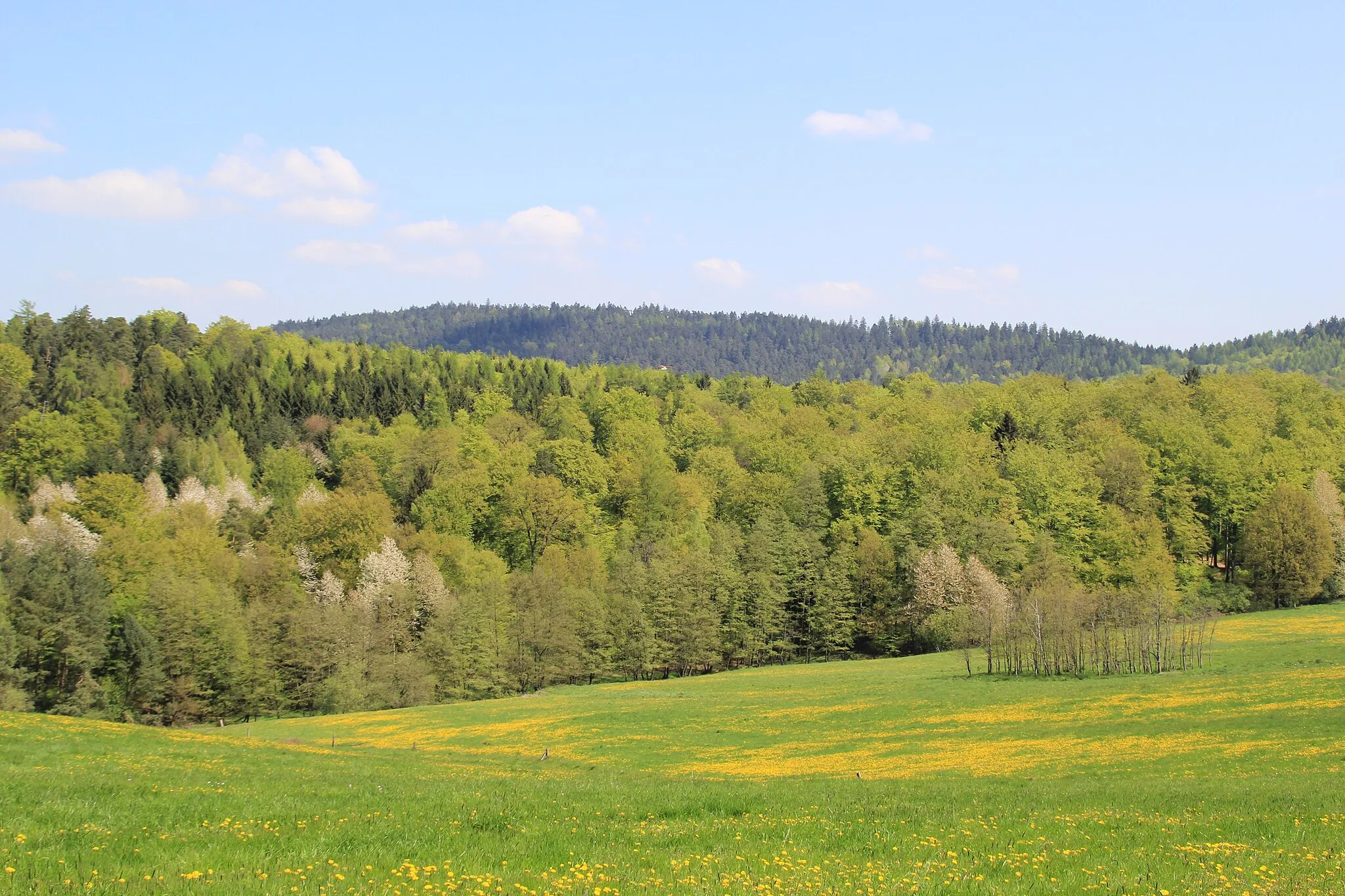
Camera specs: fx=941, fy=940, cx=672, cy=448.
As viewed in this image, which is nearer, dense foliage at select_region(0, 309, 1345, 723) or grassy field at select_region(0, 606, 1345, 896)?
grassy field at select_region(0, 606, 1345, 896)

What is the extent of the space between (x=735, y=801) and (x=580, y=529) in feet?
281

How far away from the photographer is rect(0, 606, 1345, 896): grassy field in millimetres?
12906

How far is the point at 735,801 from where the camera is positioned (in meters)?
21.1

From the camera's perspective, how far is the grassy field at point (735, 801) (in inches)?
508

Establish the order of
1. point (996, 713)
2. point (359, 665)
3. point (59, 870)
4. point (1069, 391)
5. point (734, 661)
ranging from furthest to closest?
point (1069, 391) → point (734, 661) → point (359, 665) → point (996, 713) → point (59, 870)

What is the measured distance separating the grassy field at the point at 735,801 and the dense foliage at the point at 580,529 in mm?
22285

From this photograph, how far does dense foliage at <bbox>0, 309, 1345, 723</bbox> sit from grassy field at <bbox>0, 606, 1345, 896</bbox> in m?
22.3

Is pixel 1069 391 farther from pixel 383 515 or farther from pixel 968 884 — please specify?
pixel 968 884

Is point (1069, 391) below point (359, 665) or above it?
above

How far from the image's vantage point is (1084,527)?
324 ft

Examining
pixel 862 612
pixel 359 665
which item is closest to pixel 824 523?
pixel 862 612

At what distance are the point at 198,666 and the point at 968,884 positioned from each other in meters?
72.2

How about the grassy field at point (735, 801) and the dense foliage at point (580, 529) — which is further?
the dense foliage at point (580, 529)

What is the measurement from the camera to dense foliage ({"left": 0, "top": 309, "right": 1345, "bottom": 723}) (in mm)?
70938
